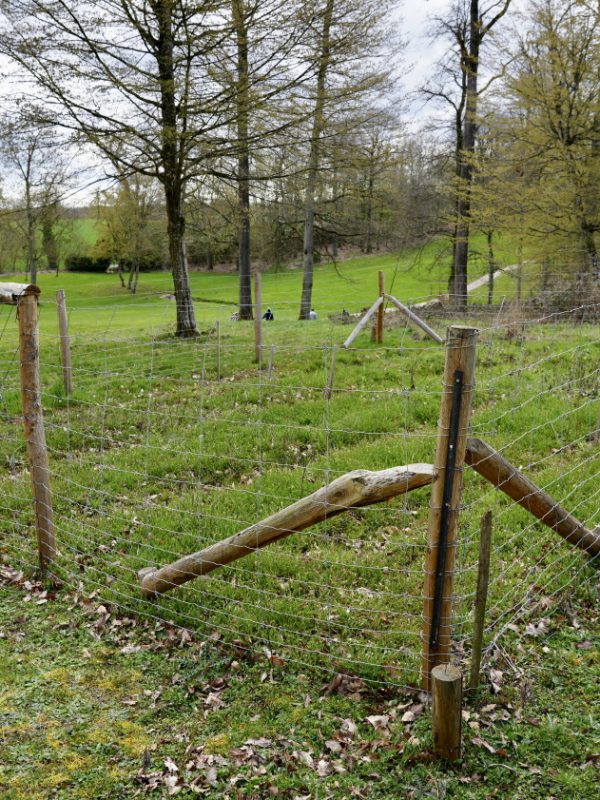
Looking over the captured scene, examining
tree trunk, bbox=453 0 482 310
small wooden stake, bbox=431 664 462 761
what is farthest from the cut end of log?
tree trunk, bbox=453 0 482 310

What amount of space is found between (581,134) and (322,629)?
18831 millimetres

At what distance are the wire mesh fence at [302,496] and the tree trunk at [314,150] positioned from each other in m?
6.57

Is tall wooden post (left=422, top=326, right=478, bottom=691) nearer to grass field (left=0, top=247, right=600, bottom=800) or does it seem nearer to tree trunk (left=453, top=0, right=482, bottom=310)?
grass field (left=0, top=247, right=600, bottom=800)

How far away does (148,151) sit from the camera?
13.8m

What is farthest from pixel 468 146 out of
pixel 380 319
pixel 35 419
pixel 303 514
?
pixel 303 514

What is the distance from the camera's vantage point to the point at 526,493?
4.33m

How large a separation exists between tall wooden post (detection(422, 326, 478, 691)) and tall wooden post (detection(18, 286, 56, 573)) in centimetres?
357

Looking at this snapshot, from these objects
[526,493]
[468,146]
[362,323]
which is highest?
[468,146]

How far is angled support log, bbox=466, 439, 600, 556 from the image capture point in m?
3.75

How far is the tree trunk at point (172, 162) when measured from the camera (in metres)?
12.9

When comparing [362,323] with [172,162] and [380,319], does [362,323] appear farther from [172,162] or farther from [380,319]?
[172,162]

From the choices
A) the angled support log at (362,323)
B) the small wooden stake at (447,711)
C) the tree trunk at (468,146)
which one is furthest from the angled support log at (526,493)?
the tree trunk at (468,146)

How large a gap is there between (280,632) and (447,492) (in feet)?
6.45

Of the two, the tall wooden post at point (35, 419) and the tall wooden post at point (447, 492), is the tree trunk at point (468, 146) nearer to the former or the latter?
the tall wooden post at point (35, 419)
